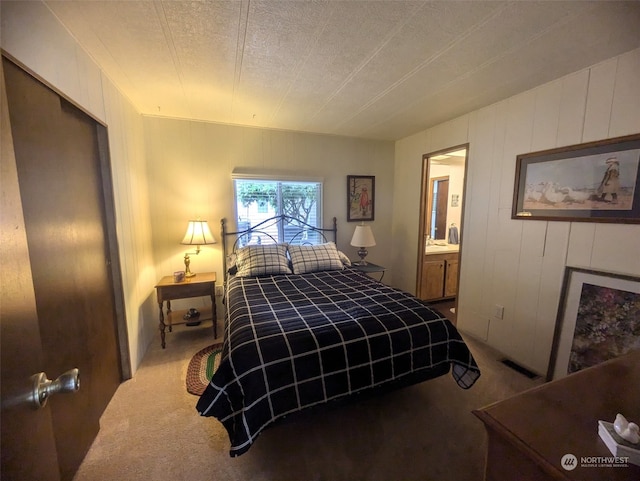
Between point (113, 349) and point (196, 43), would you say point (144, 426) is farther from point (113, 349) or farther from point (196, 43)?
point (196, 43)

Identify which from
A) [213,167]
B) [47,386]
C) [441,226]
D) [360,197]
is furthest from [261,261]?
[441,226]

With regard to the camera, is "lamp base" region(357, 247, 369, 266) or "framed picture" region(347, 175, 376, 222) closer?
"lamp base" region(357, 247, 369, 266)

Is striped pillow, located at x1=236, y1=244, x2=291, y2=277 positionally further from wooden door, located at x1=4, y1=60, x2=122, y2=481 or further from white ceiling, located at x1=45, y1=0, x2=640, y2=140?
white ceiling, located at x1=45, y1=0, x2=640, y2=140

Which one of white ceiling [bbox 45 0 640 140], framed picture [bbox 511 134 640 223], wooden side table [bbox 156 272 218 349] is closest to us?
white ceiling [bbox 45 0 640 140]

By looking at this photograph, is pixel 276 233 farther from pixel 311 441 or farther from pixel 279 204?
pixel 311 441

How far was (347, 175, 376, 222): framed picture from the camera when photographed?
3.82 meters

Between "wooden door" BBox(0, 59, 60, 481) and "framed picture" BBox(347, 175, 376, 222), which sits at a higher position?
"framed picture" BBox(347, 175, 376, 222)

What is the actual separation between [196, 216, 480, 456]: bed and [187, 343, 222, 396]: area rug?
71cm

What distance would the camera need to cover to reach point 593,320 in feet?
6.40

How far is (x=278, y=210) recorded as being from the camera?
351 cm

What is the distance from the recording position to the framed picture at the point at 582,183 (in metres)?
1.75

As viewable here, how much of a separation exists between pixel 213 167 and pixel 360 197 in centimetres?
203

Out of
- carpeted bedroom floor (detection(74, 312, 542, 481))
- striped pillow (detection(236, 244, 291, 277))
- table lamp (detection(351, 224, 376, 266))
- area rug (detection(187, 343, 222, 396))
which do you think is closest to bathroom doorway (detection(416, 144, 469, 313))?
table lamp (detection(351, 224, 376, 266))

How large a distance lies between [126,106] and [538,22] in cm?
314
